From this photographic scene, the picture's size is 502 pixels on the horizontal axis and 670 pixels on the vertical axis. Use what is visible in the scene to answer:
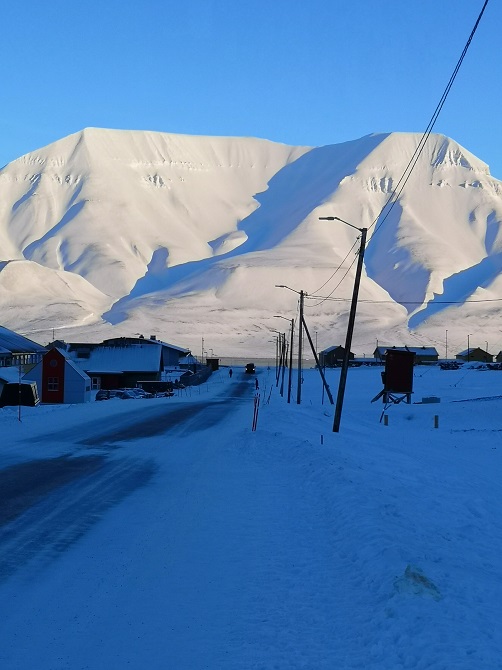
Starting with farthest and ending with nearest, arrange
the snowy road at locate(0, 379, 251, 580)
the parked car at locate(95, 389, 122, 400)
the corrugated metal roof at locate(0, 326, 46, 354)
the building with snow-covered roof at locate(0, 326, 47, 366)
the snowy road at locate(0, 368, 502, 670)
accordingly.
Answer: the corrugated metal roof at locate(0, 326, 46, 354) < the parked car at locate(95, 389, 122, 400) < the building with snow-covered roof at locate(0, 326, 47, 366) < the snowy road at locate(0, 379, 251, 580) < the snowy road at locate(0, 368, 502, 670)

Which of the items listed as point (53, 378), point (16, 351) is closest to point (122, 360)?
point (16, 351)

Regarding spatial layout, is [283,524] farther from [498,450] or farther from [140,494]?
[498,450]

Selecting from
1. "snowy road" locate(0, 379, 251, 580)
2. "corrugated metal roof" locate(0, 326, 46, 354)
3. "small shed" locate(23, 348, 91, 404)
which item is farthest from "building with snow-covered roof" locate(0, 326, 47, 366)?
"snowy road" locate(0, 379, 251, 580)

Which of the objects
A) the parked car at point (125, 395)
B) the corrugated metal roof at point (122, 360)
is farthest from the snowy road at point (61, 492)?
the corrugated metal roof at point (122, 360)

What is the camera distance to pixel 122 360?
327 feet

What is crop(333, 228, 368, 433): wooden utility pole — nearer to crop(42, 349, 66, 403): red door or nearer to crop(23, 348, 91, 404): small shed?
crop(23, 348, 91, 404): small shed

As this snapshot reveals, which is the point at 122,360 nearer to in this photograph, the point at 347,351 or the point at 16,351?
the point at 16,351

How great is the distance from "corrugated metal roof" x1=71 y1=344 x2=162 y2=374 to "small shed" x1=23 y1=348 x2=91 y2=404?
1160 inches

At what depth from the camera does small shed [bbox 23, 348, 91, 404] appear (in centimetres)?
6575

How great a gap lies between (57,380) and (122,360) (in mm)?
33818

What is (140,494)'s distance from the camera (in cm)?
1620

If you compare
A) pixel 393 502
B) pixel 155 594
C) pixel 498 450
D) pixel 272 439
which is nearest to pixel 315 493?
pixel 393 502

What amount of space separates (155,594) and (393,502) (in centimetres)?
679

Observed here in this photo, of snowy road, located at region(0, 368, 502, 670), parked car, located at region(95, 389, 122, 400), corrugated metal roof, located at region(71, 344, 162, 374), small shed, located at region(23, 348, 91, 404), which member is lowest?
snowy road, located at region(0, 368, 502, 670)
